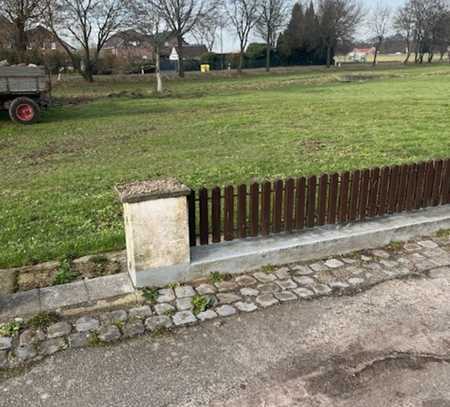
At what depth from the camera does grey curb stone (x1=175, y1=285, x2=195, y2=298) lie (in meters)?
4.12

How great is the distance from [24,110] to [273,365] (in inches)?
578

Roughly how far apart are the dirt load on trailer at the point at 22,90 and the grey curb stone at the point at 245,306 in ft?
44.8

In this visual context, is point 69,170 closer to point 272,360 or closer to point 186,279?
point 186,279

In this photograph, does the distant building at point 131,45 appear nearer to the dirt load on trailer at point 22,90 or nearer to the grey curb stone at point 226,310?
the dirt load on trailer at point 22,90

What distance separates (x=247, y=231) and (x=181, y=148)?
6.29 meters

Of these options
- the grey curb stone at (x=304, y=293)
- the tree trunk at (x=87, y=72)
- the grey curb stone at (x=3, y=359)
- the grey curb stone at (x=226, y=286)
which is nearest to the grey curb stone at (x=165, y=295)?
the grey curb stone at (x=226, y=286)

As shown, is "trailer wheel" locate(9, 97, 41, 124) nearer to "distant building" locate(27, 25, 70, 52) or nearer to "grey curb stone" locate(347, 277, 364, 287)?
"grey curb stone" locate(347, 277, 364, 287)

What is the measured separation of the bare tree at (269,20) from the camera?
56.3 m

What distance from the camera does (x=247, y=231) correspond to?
4.87m

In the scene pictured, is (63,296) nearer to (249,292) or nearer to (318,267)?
(249,292)

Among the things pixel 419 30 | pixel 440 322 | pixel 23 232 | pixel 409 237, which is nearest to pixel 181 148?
pixel 23 232

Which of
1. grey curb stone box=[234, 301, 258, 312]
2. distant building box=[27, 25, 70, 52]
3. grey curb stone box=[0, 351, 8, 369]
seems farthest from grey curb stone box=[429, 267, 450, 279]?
distant building box=[27, 25, 70, 52]

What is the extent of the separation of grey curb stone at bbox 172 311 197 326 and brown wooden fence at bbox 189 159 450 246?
1001mm

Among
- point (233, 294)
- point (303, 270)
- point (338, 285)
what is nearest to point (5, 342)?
point (233, 294)
